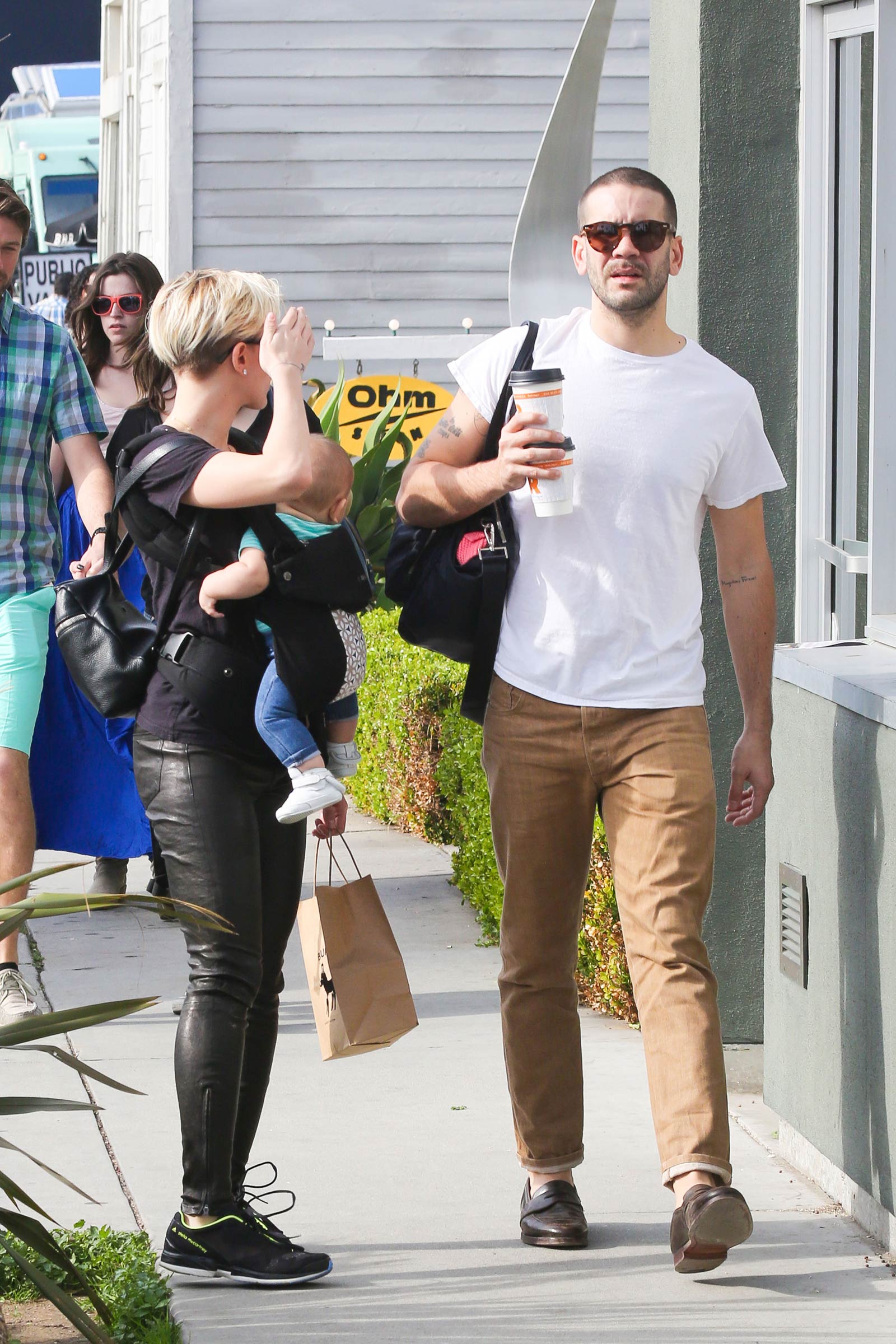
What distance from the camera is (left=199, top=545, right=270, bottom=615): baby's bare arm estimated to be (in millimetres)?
3369

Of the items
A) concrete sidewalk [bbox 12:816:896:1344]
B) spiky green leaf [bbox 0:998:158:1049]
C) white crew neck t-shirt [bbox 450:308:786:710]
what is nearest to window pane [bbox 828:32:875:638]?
white crew neck t-shirt [bbox 450:308:786:710]

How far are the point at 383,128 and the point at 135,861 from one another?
661cm

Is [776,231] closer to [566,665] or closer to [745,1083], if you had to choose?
[566,665]

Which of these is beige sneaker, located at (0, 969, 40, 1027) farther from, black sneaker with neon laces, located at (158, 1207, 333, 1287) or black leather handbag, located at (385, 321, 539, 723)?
black leather handbag, located at (385, 321, 539, 723)

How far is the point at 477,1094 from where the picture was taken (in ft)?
15.6

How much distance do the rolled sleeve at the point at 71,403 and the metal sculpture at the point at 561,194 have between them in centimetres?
123

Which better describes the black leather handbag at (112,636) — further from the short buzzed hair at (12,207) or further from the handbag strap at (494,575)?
the short buzzed hair at (12,207)

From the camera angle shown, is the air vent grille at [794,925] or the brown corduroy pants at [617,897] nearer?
the brown corduroy pants at [617,897]

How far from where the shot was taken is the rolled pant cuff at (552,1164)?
3.77m

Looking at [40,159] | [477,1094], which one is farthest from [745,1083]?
[40,159]

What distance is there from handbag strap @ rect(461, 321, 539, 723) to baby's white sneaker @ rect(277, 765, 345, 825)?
45cm

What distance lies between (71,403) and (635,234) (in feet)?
7.45

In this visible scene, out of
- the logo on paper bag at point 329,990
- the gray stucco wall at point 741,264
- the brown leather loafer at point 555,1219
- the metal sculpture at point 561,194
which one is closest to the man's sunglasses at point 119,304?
the metal sculpture at point 561,194

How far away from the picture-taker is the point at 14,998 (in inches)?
203
